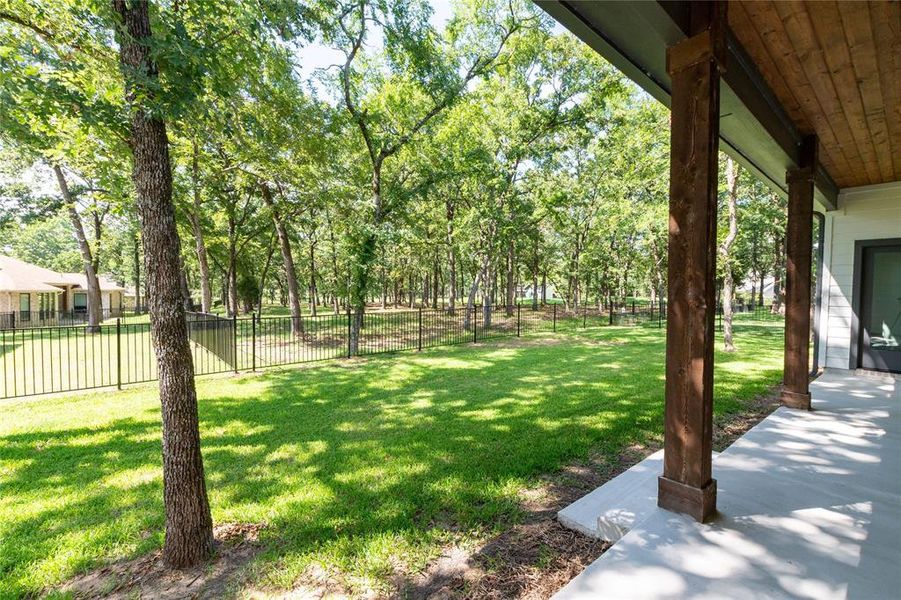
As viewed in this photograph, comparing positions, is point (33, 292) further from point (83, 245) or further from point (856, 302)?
point (856, 302)

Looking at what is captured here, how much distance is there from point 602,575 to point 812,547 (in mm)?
1221

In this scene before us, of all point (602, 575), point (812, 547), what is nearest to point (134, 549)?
point (602, 575)

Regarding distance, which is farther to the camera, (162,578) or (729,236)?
(729,236)

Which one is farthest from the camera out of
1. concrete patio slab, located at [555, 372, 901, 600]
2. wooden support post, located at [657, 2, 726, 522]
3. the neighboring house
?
the neighboring house

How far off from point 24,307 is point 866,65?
2913 cm

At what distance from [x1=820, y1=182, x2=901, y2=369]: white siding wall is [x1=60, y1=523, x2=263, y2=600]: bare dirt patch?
347 inches

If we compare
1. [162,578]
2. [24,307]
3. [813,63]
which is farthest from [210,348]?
[24,307]

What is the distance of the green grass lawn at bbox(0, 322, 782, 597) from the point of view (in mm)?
2336

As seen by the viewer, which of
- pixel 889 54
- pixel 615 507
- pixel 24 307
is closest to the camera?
pixel 615 507

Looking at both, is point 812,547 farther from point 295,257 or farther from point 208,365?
point 295,257

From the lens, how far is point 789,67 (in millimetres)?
2961

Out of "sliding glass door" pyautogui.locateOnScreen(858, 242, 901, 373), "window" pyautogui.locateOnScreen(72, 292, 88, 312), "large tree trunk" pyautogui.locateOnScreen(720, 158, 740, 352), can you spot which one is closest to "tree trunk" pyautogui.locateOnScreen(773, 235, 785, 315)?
"large tree trunk" pyautogui.locateOnScreen(720, 158, 740, 352)

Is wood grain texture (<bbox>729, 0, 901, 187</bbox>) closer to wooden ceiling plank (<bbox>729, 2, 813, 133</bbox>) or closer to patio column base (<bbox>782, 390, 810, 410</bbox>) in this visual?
wooden ceiling plank (<bbox>729, 2, 813, 133</bbox>)

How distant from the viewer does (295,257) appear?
26.0 meters
